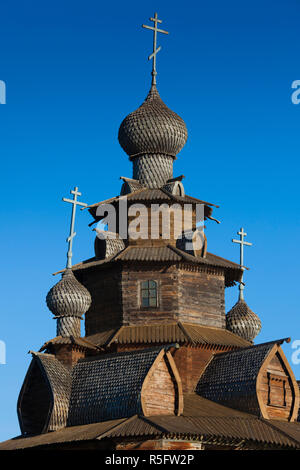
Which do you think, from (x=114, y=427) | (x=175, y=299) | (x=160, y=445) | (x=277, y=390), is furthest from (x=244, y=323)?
(x=160, y=445)

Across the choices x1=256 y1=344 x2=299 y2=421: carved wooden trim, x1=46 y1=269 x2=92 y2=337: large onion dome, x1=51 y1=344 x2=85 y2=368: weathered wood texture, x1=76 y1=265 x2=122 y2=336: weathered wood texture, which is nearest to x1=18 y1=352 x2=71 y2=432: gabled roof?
x1=51 y1=344 x2=85 y2=368: weathered wood texture

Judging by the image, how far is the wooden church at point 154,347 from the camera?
24875mm

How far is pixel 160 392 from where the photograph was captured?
2541cm

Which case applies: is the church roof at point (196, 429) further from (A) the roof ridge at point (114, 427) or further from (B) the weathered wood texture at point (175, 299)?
(B) the weathered wood texture at point (175, 299)

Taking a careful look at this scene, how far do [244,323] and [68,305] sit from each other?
6.42 meters

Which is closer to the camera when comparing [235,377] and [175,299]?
[235,377]

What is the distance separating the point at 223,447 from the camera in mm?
24531

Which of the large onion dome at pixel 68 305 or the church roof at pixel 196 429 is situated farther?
the large onion dome at pixel 68 305

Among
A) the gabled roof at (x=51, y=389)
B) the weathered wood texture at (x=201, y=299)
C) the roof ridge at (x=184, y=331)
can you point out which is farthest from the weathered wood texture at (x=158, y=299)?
the gabled roof at (x=51, y=389)

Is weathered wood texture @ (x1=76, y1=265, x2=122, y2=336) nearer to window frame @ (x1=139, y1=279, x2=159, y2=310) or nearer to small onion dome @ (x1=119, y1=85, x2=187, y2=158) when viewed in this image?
window frame @ (x1=139, y1=279, x2=159, y2=310)

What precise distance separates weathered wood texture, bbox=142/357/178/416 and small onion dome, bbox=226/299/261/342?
6145 mm

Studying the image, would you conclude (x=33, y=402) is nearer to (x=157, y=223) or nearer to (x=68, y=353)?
(x=68, y=353)

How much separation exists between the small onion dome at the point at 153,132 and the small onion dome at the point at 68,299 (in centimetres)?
622

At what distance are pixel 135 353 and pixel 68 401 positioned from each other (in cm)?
262
